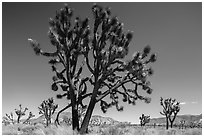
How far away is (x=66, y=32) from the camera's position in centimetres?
1112

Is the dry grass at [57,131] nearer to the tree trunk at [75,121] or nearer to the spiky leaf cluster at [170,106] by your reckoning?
the tree trunk at [75,121]

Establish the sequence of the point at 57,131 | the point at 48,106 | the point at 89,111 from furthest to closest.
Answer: the point at 48,106
the point at 89,111
the point at 57,131

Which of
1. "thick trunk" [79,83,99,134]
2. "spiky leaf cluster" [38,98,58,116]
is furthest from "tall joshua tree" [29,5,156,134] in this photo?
"spiky leaf cluster" [38,98,58,116]

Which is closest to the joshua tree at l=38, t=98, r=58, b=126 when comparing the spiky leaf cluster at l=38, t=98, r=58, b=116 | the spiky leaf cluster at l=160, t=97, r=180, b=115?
the spiky leaf cluster at l=38, t=98, r=58, b=116

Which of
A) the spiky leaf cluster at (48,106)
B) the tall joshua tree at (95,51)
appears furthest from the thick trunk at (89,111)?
the spiky leaf cluster at (48,106)

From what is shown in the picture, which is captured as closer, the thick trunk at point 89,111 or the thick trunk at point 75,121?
the thick trunk at point 89,111

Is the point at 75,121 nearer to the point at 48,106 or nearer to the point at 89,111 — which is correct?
the point at 89,111

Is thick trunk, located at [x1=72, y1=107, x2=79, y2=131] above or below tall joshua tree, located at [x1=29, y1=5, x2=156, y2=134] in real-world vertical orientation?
below

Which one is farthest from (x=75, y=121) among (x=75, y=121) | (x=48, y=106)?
(x=48, y=106)

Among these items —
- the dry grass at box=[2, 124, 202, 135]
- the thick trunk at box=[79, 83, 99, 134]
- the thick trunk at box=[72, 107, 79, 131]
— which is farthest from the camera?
the thick trunk at box=[72, 107, 79, 131]

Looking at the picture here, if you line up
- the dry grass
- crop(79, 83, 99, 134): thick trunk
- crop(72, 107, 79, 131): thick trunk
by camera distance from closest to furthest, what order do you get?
1. the dry grass
2. crop(79, 83, 99, 134): thick trunk
3. crop(72, 107, 79, 131): thick trunk

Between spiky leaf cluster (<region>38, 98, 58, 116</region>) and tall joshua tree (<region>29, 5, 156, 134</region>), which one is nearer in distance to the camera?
tall joshua tree (<region>29, 5, 156, 134</region>)

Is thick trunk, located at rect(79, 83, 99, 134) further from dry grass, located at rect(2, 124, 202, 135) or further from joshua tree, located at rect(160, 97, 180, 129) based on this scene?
joshua tree, located at rect(160, 97, 180, 129)

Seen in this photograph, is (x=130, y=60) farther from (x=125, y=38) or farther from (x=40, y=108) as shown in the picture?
(x=40, y=108)
